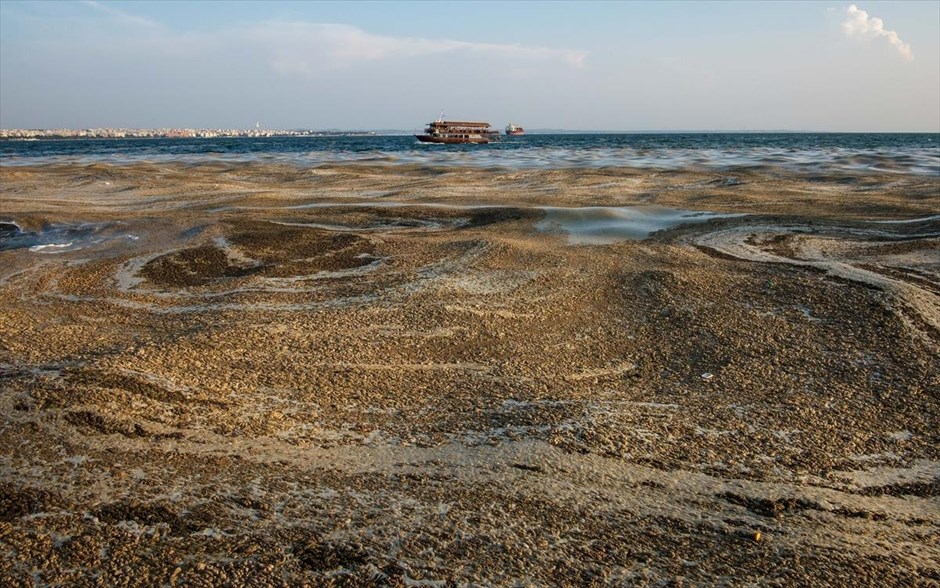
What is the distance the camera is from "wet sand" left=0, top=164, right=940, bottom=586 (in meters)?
3.01

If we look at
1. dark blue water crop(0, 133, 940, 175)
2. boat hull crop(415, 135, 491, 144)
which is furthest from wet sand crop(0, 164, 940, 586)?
boat hull crop(415, 135, 491, 144)

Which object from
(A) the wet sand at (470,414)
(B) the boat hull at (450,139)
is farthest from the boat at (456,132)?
(A) the wet sand at (470,414)

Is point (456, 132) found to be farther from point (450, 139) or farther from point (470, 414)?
point (470, 414)

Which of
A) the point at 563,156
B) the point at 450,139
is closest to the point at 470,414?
the point at 563,156

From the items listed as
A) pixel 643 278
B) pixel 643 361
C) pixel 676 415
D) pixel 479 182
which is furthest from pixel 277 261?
pixel 479 182

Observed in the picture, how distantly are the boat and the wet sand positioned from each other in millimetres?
60079

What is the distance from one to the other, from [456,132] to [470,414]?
6915 centimetres

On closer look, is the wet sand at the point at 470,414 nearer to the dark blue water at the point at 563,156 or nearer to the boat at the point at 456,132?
the dark blue water at the point at 563,156

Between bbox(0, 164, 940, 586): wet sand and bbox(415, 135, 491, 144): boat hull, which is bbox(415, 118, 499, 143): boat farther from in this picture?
bbox(0, 164, 940, 586): wet sand

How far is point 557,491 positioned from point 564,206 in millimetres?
10565

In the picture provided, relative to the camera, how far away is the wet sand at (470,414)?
9.89ft

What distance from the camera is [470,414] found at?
4453 mm

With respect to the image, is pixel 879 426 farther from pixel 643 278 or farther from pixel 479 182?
pixel 479 182

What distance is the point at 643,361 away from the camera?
18.0 feet
